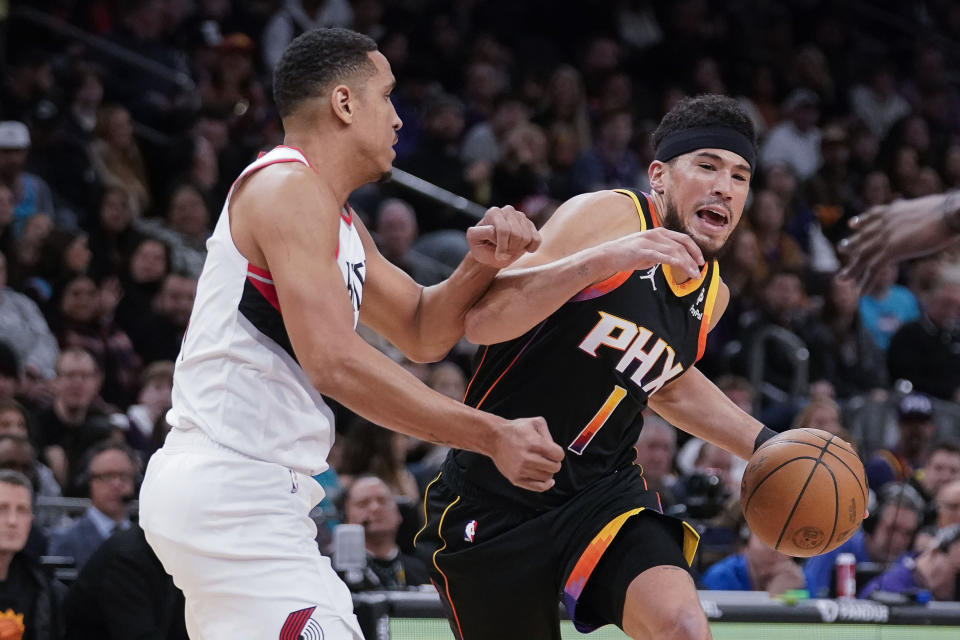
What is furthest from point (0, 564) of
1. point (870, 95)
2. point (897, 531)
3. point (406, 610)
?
point (870, 95)

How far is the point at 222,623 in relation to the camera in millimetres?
3350

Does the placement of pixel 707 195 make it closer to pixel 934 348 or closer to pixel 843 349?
pixel 934 348

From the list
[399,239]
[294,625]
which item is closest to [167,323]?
[399,239]

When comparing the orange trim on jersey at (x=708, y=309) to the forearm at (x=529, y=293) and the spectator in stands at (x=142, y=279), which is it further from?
the spectator in stands at (x=142, y=279)

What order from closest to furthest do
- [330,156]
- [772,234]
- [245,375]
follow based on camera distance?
1. [245,375]
2. [330,156]
3. [772,234]

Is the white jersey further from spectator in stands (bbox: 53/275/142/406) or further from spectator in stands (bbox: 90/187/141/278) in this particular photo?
spectator in stands (bbox: 90/187/141/278)

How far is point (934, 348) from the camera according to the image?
11.5 metres

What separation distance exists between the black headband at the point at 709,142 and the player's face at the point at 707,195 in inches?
0.8

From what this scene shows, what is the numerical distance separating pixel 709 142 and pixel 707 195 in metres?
0.20

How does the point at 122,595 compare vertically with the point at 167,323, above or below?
below

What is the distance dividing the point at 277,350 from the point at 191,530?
50cm

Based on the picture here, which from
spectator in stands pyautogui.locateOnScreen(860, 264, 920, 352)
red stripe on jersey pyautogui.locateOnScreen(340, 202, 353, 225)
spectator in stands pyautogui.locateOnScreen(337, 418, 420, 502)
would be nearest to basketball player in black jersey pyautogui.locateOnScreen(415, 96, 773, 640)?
red stripe on jersey pyautogui.locateOnScreen(340, 202, 353, 225)

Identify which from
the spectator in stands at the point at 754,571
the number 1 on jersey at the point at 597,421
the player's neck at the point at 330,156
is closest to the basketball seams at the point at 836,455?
the number 1 on jersey at the point at 597,421

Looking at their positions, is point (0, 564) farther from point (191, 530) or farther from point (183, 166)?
point (183, 166)
